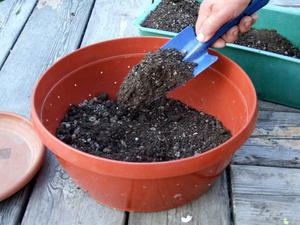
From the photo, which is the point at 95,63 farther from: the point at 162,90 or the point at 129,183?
the point at 129,183

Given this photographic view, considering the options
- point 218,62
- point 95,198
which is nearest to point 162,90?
point 218,62

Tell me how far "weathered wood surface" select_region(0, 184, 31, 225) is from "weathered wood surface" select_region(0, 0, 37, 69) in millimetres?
562

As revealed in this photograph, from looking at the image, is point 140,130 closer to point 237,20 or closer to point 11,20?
point 237,20

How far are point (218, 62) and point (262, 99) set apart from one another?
29cm

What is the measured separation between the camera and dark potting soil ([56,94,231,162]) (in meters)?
0.92

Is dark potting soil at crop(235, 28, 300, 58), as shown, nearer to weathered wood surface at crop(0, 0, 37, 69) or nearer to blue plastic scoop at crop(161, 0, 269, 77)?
blue plastic scoop at crop(161, 0, 269, 77)

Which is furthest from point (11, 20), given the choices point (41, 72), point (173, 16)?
point (173, 16)

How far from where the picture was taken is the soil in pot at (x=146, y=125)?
36.2 inches

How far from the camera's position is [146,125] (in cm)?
101

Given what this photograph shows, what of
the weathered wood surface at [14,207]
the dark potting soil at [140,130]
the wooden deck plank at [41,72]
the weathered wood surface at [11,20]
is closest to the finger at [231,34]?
the dark potting soil at [140,130]

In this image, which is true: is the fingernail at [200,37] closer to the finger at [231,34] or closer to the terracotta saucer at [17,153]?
the finger at [231,34]

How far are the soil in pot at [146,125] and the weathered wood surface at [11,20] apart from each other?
49 cm

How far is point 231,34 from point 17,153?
0.64 m

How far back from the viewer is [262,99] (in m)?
1.21
